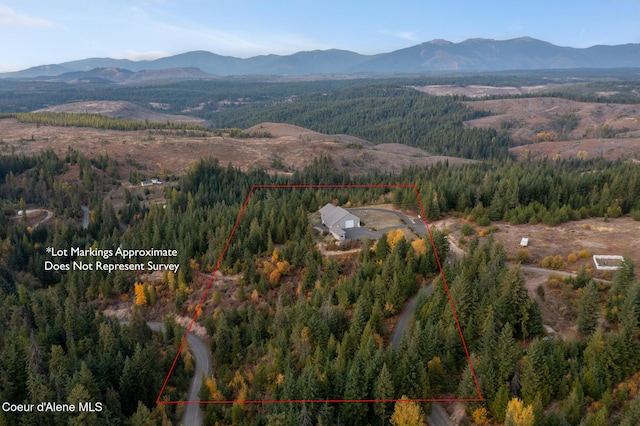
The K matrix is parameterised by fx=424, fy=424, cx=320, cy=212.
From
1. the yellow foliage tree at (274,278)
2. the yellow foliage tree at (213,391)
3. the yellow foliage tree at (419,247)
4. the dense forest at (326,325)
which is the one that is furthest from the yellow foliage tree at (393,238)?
the yellow foliage tree at (213,391)

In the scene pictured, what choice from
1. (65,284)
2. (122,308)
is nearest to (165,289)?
(122,308)

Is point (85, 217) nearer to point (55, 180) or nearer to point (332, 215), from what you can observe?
point (55, 180)

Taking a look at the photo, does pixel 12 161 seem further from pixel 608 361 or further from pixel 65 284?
pixel 608 361

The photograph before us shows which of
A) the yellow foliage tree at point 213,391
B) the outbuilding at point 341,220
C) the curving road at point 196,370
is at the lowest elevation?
the curving road at point 196,370

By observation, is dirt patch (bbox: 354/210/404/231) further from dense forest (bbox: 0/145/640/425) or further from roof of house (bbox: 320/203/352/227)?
dense forest (bbox: 0/145/640/425)

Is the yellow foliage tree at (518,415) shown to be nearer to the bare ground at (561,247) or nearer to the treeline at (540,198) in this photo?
the bare ground at (561,247)

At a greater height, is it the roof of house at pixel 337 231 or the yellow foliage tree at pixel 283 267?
the roof of house at pixel 337 231
